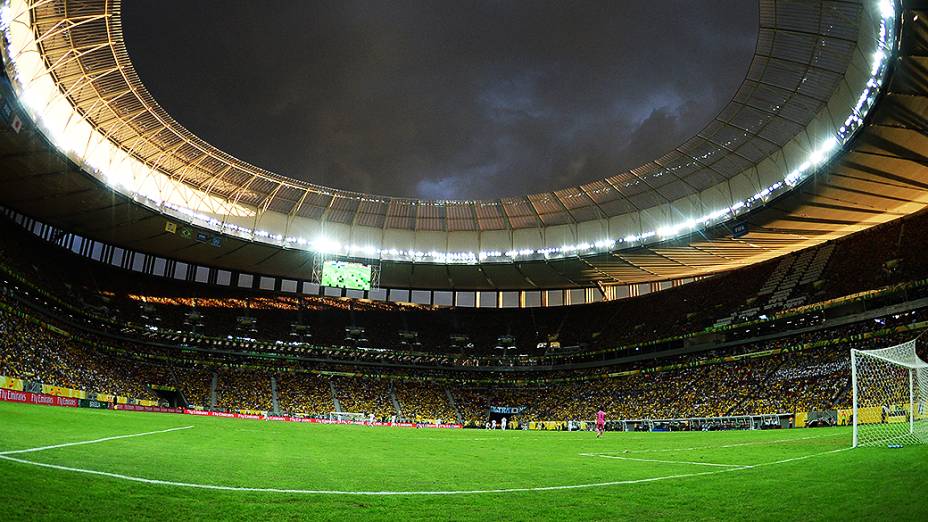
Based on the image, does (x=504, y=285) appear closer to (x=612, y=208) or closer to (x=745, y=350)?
(x=612, y=208)

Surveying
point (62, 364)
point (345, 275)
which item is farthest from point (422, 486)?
point (345, 275)

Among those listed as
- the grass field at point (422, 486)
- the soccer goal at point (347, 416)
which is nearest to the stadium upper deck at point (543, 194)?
the soccer goal at point (347, 416)

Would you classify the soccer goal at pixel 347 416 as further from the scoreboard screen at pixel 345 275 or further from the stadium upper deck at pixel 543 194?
the stadium upper deck at pixel 543 194

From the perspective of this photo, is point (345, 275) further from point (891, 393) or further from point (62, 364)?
point (891, 393)

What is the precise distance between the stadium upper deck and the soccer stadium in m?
0.22

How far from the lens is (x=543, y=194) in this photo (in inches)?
1908

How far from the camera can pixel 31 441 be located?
980cm

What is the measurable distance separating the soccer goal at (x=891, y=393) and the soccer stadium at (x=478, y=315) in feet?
0.73

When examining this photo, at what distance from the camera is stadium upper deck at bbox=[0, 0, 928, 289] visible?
28.6 m

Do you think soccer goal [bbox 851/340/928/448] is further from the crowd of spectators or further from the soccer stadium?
the crowd of spectators

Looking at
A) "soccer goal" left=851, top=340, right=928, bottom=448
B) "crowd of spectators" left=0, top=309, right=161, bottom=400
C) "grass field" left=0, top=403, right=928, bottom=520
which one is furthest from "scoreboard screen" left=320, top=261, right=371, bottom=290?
"grass field" left=0, top=403, right=928, bottom=520

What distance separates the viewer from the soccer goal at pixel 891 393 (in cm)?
1755

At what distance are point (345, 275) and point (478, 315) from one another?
74.4 ft

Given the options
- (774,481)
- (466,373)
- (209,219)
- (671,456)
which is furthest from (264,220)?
(774,481)
